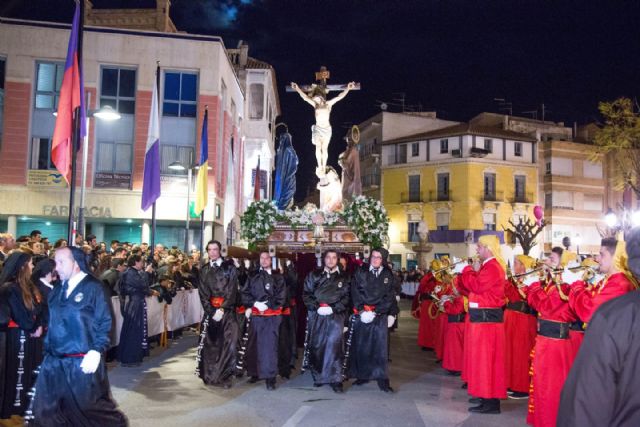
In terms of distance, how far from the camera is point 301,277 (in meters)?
14.2

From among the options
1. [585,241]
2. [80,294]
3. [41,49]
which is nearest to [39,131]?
[41,49]

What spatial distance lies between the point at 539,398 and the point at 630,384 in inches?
177

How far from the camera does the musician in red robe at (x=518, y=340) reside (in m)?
9.27

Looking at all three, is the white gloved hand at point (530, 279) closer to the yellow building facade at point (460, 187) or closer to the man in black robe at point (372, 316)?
the man in black robe at point (372, 316)

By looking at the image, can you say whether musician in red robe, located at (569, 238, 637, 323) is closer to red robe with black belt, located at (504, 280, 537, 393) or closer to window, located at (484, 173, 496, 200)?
red robe with black belt, located at (504, 280, 537, 393)

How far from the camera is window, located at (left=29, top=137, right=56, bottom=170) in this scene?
27.1m

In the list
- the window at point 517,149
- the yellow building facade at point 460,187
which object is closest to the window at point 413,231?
the yellow building facade at point 460,187

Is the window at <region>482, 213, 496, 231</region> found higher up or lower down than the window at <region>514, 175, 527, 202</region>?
lower down

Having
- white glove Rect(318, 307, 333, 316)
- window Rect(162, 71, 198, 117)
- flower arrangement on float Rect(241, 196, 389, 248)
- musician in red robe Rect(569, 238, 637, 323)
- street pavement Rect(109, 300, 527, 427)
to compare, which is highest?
window Rect(162, 71, 198, 117)

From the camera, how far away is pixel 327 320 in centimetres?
978

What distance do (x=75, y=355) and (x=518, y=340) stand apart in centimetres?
655

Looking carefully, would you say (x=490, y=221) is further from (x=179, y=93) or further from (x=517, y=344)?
(x=517, y=344)

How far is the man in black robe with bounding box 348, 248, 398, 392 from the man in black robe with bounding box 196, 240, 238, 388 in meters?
1.93

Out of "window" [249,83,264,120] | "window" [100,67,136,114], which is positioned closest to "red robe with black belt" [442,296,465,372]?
"window" [100,67,136,114]
